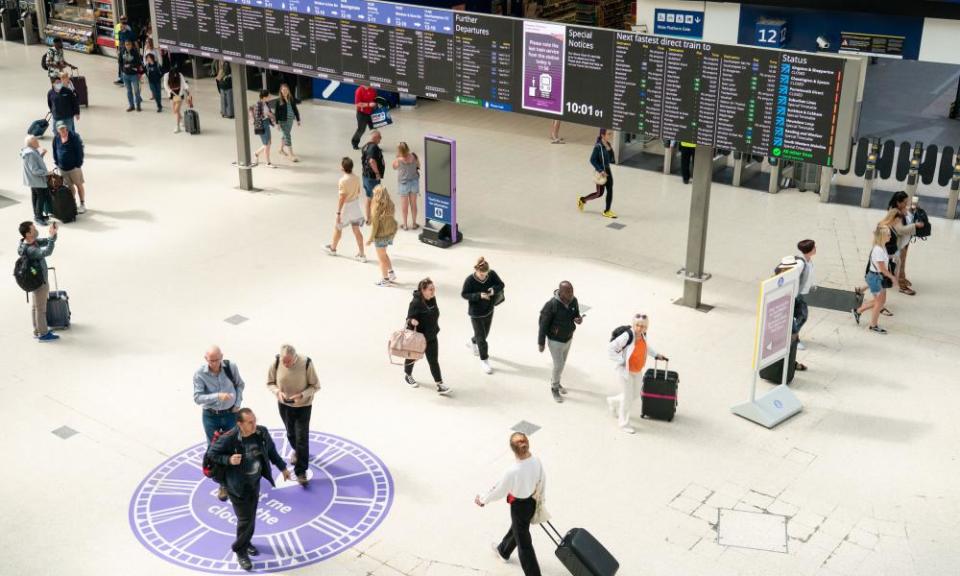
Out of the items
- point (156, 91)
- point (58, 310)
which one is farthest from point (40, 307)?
point (156, 91)

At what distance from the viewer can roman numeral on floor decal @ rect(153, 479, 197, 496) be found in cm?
1048

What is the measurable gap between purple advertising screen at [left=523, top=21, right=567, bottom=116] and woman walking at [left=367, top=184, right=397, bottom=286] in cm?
235

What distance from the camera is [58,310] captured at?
1373cm

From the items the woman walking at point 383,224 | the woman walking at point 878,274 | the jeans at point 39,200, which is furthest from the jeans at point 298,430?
the jeans at point 39,200

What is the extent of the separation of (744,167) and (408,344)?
9.97 m

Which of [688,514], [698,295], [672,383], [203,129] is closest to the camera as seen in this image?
[688,514]

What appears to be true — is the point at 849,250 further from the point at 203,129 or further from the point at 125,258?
the point at 203,129

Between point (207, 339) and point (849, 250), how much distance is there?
949cm

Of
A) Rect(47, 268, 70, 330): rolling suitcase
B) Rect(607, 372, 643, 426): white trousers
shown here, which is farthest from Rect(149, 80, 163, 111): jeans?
Rect(607, 372, 643, 426): white trousers

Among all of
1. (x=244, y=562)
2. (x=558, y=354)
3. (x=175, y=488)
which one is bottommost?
(x=244, y=562)

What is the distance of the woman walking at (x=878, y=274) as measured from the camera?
44.0ft

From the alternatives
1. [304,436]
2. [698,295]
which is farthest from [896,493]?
[304,436]

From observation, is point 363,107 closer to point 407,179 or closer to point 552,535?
point 407,179

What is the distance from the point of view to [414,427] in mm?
11695
